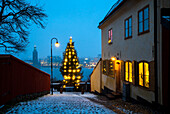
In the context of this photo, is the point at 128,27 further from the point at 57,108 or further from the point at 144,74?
the point at 57,108

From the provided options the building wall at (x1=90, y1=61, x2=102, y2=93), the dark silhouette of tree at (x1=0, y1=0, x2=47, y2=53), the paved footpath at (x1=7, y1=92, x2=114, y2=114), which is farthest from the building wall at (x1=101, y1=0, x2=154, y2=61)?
the dark silhouette of tree at (x1=0, y1=0, x2=47, y2=53)

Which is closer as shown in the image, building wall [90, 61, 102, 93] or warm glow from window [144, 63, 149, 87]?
warm glow from window [144, 63, 149, 87]

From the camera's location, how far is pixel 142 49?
29.2ft

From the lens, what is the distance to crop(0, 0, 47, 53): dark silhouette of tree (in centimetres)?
1166

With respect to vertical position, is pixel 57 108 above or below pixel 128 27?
below

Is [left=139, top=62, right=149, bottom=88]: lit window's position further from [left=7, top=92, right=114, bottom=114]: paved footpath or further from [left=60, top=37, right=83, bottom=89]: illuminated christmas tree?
[left=60, top=37, right=83, bottom=89]: illuminated christmas tree

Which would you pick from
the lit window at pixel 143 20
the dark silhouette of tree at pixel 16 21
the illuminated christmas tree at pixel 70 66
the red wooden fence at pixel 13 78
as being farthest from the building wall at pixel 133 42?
the illuminated christmas tree at pixel 70 66

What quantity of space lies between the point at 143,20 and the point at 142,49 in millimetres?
1685

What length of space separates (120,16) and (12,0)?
8.39m

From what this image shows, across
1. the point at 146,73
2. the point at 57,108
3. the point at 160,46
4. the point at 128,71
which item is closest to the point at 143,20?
the point at 160,46

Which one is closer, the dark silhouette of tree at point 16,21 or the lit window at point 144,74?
the lit window at point 144,74

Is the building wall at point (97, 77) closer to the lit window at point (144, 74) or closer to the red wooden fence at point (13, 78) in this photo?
the lit window at point (144, 74)

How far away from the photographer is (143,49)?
8805 millimetres

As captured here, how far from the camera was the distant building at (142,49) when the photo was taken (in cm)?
701
